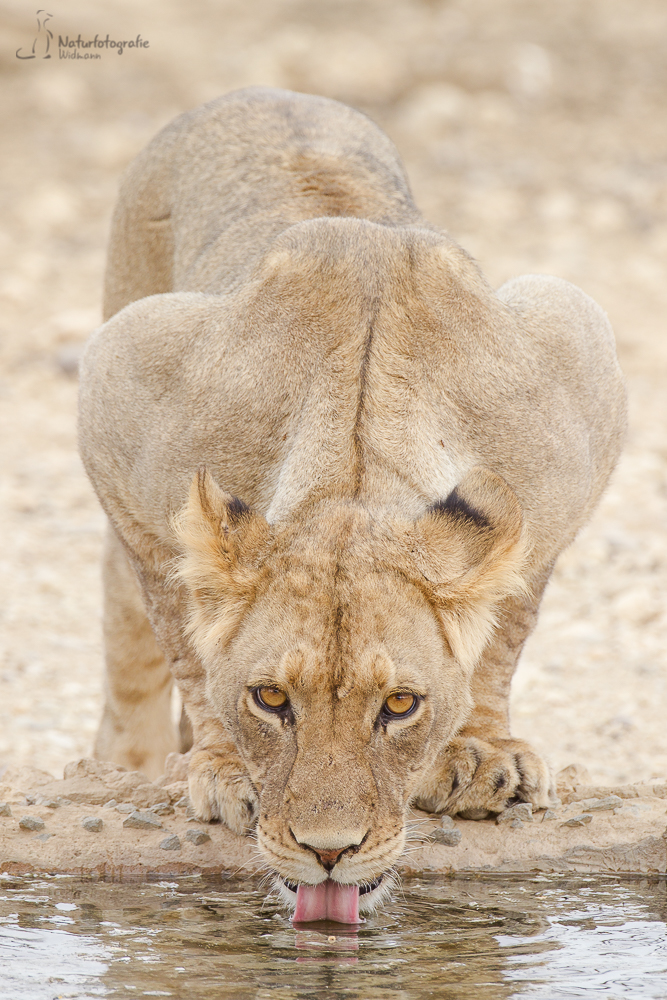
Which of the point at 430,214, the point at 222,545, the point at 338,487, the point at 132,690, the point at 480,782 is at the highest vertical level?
the point at 430,214

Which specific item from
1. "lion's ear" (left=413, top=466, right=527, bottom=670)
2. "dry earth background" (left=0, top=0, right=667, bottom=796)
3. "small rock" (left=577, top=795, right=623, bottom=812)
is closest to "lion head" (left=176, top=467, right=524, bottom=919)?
"lion's ear" (left=413, top=466, right=527, bottom=670)

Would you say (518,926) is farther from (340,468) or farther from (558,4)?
(558,4)

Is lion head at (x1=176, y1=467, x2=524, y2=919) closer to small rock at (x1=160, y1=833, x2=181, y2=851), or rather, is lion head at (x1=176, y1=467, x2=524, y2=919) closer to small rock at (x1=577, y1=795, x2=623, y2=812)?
small rock at (x1=160, y1=833, x2=181, y2=851)

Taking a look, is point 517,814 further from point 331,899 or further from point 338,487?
point 338,487

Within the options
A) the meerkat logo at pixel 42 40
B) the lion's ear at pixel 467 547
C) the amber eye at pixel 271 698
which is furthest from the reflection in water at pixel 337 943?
the meerkat logo at pixel 42 40

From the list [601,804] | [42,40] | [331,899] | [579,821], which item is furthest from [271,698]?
[42,40]

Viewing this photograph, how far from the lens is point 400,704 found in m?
4.05

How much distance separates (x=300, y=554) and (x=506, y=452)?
1.09 m

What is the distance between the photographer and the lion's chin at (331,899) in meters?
4.10

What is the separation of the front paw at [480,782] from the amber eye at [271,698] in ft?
3.20

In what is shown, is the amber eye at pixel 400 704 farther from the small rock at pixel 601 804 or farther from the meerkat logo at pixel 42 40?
the meerkat logo at pixel 42 40

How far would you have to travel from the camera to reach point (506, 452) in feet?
16.3

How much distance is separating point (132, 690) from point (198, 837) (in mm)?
2118

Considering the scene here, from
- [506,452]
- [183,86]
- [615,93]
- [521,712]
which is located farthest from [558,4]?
[506,452]
